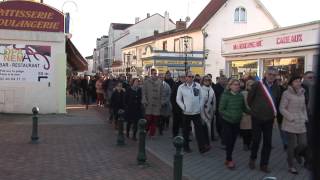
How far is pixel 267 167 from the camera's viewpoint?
33.1 feet

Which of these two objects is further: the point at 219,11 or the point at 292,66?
the point at 219,11

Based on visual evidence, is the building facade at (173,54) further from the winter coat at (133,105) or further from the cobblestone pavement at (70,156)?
the cobblestone pavement at (70,156)

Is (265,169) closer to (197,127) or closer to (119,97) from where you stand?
(197,127)

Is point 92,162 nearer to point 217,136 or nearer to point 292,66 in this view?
point 217,136

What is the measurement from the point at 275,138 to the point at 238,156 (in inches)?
134

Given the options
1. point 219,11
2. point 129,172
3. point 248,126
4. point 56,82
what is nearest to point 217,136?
point 248,126

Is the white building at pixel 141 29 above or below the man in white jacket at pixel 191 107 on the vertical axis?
above

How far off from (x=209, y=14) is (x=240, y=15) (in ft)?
10.5

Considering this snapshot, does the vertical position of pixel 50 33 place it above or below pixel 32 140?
above

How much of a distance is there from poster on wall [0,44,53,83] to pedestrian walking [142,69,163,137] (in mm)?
8808

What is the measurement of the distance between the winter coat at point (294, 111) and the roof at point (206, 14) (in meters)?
42.0

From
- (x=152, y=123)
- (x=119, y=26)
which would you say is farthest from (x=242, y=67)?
(x=119, y=26)

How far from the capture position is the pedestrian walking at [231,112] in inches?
412

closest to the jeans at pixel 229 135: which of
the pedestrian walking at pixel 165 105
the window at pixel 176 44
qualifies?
the pedestrian walking at pixel 165 105
